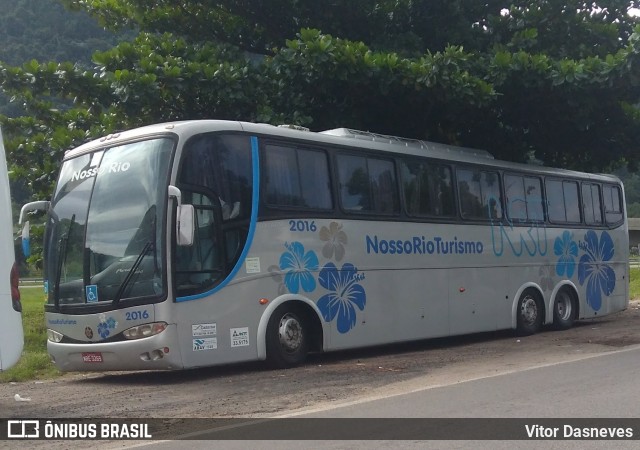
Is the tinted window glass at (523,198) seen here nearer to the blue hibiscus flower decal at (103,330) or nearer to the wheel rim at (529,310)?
the wheel rim at (529,310)

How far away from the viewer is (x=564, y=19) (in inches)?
824

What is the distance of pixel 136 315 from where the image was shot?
1106 centimetres

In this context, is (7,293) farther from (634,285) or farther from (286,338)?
(634,285)

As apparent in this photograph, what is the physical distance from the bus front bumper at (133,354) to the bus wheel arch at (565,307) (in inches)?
399

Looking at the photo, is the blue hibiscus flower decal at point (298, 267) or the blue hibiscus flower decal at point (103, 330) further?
the blue hibiscus flower decal at point (298, 267)

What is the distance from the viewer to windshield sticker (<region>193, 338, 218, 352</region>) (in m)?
11.3

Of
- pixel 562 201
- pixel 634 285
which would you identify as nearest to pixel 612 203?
pixel 562 201

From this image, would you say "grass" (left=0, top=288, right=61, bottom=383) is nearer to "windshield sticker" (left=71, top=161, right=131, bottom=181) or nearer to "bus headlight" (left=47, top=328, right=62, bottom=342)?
"bus headlight" (left=47, top=328, right=62, bottom=342)

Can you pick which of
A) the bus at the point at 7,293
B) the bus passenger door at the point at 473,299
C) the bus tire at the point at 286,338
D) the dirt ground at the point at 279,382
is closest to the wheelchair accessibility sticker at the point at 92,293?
the dirt ground at the point at 279,382

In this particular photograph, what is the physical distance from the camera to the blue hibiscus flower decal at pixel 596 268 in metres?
19.6

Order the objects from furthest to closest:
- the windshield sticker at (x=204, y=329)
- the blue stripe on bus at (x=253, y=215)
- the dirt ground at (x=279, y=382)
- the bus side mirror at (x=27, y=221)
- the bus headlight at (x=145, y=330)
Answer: the blue stripe on bus at (x=253, y=215), the bus side mirror at (x=27, y=221), the windshield sticker at (x=204, y=329), the bus headlight at (x=145, y=330), the dirt ground at (x=279, y=382)

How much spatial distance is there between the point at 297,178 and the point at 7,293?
5477 millimetres

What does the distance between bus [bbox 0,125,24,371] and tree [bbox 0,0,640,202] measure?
25.8 ft

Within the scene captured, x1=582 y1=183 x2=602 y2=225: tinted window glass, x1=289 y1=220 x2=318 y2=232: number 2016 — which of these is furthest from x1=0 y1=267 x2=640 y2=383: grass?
x1=582 y1=183 x2=602 y2=225: tinted window glass
